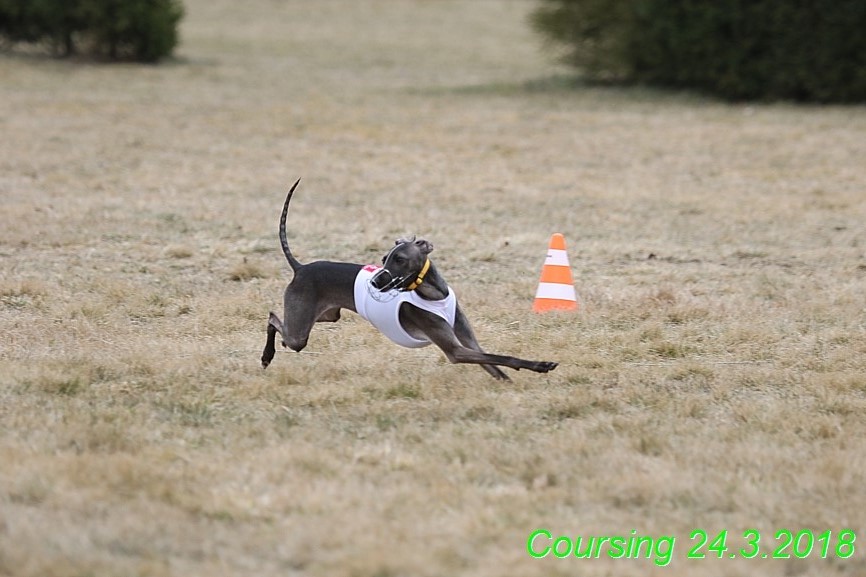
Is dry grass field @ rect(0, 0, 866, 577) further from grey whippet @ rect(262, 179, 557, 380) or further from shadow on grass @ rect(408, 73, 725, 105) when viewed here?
shadow on grass @ rect(408, 73, 725, 105)

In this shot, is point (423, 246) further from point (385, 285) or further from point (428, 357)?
point (428, 357)

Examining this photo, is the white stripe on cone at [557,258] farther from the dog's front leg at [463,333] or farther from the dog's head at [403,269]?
the dog's head at [403,269]

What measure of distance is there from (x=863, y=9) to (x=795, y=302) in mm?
11441

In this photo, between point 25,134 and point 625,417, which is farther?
point 25,134

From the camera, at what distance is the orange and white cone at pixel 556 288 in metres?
7.35

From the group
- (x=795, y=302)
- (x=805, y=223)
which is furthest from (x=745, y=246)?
(x=795, y=302)

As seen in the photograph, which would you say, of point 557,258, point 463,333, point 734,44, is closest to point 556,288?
point 557,258

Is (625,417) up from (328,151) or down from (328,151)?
up

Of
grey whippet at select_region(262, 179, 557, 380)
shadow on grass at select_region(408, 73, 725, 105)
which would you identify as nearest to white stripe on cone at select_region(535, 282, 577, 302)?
grey whippet at select_region(262, 179, 557, 380)

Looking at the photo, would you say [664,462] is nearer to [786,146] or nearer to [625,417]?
[625,417]

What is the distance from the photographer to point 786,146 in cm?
1477

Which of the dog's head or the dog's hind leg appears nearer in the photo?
the dog's head

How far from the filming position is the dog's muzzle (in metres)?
5.35

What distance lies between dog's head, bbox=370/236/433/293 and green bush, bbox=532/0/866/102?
46.4 feet
